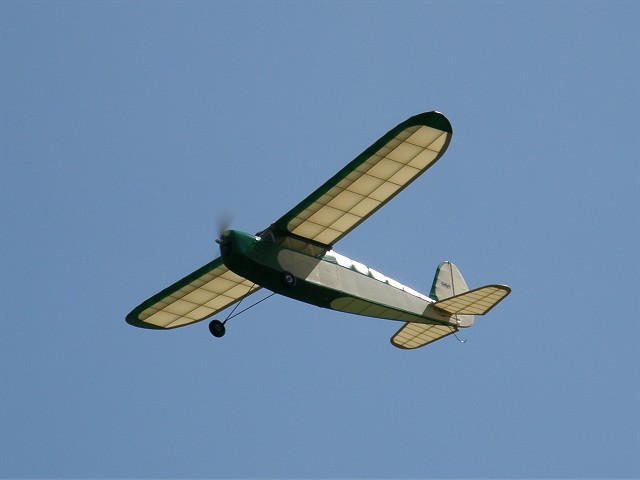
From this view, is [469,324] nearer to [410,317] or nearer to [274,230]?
[410,317]

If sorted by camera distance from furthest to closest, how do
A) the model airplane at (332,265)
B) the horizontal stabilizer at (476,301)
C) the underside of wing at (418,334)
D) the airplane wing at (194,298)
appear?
the underside of wing at (418,334)
the airplane wing at (194,298)
the horizontal stabilizer at (476,301)
the model airplane at (332,265)

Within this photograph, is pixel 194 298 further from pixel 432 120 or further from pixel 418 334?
pixel 432 120

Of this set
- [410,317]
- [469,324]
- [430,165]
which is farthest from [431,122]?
[469,324]

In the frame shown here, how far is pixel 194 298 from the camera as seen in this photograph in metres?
28.8

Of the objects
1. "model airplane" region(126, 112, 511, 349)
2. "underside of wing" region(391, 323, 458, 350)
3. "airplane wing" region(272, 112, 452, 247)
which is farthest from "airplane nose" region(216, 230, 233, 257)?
"underside of wing" region(391, 323, 458, 350)

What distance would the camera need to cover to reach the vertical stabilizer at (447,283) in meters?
31.6

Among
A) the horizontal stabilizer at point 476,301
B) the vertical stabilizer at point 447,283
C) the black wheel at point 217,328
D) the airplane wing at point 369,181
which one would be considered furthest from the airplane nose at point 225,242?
the vertical stabilizer at point 447,283

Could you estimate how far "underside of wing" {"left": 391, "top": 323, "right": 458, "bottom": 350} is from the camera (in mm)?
30094

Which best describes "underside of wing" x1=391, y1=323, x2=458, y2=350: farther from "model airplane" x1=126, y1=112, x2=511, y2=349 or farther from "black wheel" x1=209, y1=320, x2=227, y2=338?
"black wheel" x1=209, y1=320, x2=227, y2=338

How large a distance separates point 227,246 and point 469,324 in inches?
316

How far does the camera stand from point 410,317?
28.7 m

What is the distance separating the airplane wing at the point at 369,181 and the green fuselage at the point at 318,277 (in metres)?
0.54

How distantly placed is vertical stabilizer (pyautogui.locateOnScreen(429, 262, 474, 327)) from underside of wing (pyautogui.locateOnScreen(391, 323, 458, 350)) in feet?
3.29

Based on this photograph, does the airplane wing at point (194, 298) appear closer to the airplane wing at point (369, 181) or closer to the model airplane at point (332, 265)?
the model airplane at point (332, 265)
